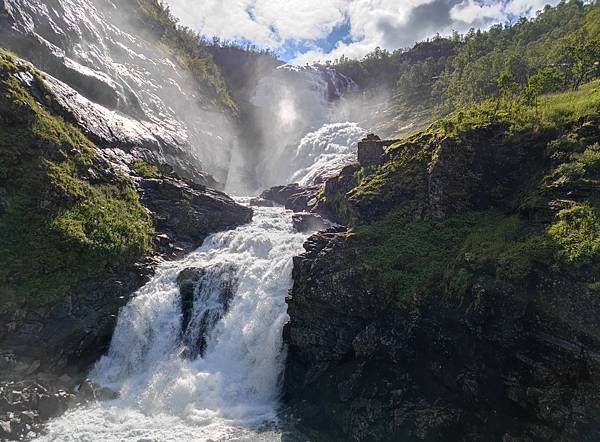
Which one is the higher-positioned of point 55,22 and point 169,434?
point 55,22

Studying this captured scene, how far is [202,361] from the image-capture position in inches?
1177

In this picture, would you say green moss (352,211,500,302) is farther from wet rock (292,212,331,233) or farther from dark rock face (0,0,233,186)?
dark rock face (0,0,233,186)

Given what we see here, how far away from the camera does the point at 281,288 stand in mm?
32656

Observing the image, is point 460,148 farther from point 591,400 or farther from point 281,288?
point 591,400

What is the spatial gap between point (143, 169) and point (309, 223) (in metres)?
20.6

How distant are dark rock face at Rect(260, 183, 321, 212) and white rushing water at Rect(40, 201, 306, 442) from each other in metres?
16.0

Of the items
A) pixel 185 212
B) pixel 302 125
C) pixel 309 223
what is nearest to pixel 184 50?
pixel 302 125

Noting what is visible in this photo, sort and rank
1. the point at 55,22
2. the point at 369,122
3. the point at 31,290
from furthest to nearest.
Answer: the point at 369,122 → the point at 55,22 → the point at 31,290

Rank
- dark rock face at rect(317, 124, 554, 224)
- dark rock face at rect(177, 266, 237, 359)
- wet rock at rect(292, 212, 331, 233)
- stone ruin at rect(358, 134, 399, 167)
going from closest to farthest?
dark rock face at rect(317, 124, 554, 224) → dark rock face at rect(177, 266, 237, 359) → stone ruin at rect(358, 134, 399, 167) → wet rock at rect(292, 212, 331, 233)

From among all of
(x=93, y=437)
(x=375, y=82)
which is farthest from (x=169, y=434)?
(x=375, y=82)

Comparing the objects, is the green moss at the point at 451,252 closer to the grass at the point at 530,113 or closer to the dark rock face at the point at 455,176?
the dark rock face at the point at 455,176

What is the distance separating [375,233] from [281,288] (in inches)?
330

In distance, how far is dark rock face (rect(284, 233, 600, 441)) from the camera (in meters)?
18.0

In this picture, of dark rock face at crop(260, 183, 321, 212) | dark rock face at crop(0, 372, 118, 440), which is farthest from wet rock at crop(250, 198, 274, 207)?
dark rock face at crop(0, 372, 118, 440)
